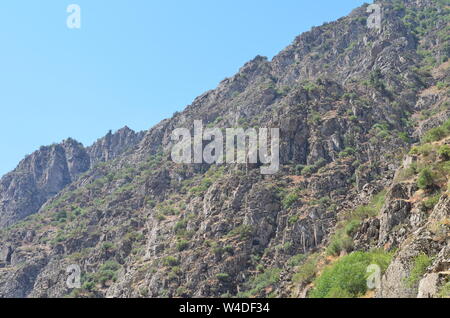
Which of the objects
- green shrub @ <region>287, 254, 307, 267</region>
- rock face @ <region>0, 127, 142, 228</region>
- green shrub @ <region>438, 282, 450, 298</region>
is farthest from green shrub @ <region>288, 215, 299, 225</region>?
rock face @ <region>0, 127, 142, 228</region>

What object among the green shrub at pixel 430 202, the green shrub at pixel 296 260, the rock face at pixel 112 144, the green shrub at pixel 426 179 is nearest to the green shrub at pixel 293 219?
the green shrub at pixel 296 260

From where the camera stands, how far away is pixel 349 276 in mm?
28094

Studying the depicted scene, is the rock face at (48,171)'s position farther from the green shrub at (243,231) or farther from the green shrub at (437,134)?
the green shrub at (437,134)

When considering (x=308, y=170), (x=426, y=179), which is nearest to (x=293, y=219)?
(x=308, y=170)

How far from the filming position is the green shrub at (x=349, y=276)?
2725 centimetres

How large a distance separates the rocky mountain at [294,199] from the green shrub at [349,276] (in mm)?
92

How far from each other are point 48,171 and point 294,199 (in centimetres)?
11750

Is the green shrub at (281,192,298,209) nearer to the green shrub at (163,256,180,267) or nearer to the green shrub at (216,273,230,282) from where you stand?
the green shrub at (216,273,230,282)

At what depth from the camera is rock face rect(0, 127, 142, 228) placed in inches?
5753

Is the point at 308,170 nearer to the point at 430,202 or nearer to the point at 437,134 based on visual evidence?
the point at 437,134

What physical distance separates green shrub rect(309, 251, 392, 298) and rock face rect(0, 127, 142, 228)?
427ft

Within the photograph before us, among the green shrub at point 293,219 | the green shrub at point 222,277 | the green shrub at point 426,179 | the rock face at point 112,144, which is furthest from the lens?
the rock face at point 112,144

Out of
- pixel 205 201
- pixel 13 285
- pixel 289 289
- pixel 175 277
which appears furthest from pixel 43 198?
pixel 289 289
